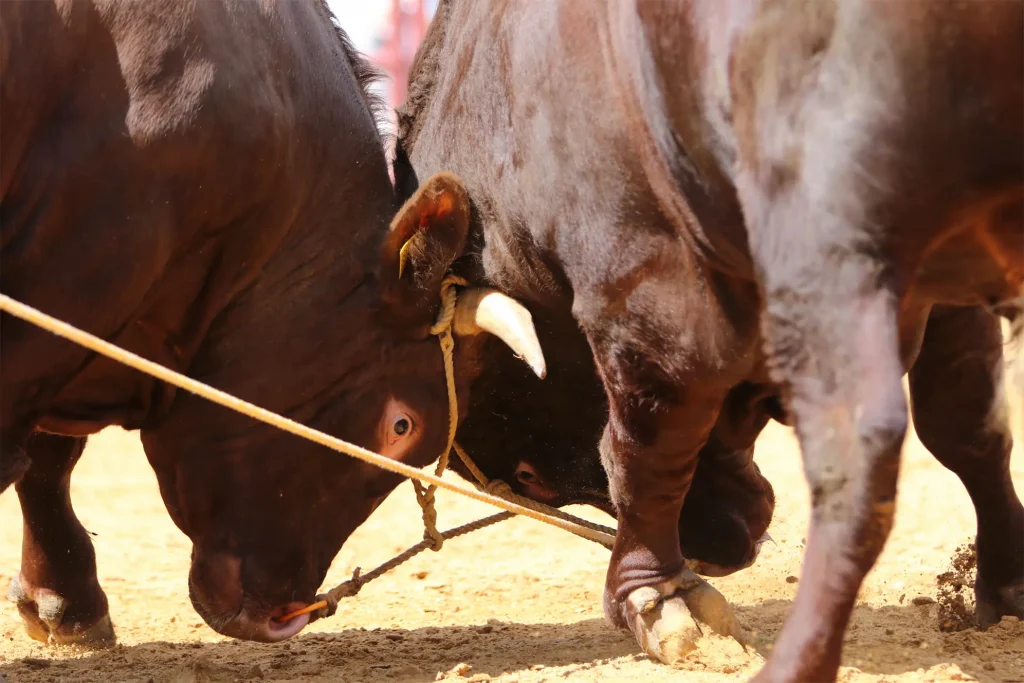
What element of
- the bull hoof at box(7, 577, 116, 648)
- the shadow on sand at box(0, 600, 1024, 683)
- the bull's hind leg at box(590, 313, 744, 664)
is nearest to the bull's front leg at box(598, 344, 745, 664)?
the bull's hind leg at box(590, 313, 744, 664)

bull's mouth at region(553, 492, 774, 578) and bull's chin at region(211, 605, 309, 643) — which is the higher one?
bull's mouth at region(553, 492, 774, 578)

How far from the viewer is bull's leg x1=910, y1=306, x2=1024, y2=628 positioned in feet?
14.6

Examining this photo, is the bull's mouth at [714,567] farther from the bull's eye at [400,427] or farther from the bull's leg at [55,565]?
the bull's leg at [55,565]

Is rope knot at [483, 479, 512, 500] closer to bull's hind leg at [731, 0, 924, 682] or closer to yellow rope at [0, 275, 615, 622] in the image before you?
yellow rope at [0, 275, 615, 622]

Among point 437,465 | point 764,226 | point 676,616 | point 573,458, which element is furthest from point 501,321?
point 764,226

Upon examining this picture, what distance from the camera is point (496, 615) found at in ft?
17.3

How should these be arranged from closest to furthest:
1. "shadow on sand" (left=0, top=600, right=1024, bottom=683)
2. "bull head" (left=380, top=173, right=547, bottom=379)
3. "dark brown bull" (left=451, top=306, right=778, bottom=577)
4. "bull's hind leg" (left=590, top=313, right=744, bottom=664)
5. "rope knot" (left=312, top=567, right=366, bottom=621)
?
1. "bull's hind leg" (left=590, top=313, right=744, bottom=664)
2. "shadow on sand" (left=0, top=600, right=1024, bottom=683)
3. "bull head" (left=380, top=173, right=547, bottom=379)
4. "rope knot" (left=312, top=567, right=366, bottom=621)
5. "dark brown bull" (left=451, top=306, right=778, bottom=577)

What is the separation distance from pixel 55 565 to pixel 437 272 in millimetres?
1795

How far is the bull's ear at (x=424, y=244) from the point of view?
423 cm

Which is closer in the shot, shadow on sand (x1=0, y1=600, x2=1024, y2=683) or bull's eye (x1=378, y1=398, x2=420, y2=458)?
shadow on sand (x1=0, y1=600, x2=1024, y2=683)

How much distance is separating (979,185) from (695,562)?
2.43 meters

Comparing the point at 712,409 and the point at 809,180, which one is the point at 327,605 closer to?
the point at 712,409

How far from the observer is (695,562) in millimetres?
4793

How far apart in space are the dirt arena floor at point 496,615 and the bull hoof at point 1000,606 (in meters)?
0.09
